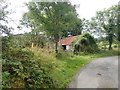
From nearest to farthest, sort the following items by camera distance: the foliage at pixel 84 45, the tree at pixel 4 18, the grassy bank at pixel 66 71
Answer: the tree at pixel 4 18
the grassy bank at pixel 66 71
the foliage at pixel 84 45

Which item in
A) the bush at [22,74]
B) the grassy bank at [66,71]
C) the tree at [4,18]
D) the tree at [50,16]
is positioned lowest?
the grassy bank at [66,71]

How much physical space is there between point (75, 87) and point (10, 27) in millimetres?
3303

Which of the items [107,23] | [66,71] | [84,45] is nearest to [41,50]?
[66,71]

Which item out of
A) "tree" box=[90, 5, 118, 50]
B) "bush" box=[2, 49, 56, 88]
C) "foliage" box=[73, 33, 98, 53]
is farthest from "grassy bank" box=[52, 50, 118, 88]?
"tree" box=[90, 5, 118, 50]

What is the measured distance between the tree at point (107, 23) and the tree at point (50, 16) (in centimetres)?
1266

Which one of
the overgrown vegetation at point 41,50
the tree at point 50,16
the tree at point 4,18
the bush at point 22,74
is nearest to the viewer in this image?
the bush at point 22,74

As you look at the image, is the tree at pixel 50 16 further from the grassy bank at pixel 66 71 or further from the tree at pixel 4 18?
the tree at pixel 4 18

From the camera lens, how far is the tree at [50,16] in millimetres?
8438

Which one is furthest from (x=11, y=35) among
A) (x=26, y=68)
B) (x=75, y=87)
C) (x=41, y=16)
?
(x=41, y=16)

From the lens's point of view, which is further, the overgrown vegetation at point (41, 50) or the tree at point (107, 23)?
the tree at point (107, 23)

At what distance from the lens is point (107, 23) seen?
1928 centimetres

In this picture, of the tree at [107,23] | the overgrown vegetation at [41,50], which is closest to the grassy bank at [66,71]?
the overgrown vegetation at [41,50]

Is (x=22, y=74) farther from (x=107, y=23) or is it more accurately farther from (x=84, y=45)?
(x=107, y=23)

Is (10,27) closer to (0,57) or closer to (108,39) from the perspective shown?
(0,57)
